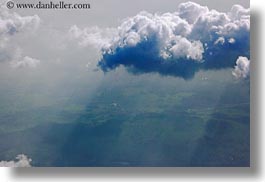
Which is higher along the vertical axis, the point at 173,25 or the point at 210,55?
the point at 173,25

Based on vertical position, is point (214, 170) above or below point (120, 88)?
below

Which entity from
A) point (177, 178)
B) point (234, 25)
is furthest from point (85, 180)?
point (234, 25)

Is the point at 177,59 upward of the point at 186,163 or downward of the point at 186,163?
upward

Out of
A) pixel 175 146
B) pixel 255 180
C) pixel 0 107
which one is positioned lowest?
pixel 255 180

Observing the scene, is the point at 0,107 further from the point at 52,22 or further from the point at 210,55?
the point at 210,55

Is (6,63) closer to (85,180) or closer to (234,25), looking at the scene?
(85,180)

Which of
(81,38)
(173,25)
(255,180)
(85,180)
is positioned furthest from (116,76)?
(255,180)
